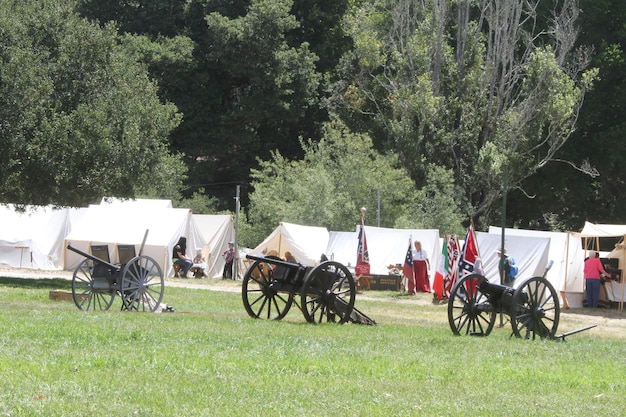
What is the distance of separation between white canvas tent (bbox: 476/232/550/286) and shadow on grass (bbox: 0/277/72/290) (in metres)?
11.6

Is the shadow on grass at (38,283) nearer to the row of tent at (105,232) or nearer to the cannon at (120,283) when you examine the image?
the row of tent at (105,232)

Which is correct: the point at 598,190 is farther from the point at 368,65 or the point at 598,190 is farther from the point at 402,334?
the point at 402,334

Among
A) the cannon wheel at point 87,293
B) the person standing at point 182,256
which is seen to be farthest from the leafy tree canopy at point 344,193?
the cannon wheel at point 87,293

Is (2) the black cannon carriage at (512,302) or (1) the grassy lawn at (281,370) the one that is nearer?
(1) the grassy lawn at (281,370)

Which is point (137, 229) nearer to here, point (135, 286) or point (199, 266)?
point (199, 266)

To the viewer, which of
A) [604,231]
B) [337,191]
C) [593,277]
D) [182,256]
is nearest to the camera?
[593,277]

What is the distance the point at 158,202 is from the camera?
124 feet

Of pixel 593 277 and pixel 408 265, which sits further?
pixel 408 265

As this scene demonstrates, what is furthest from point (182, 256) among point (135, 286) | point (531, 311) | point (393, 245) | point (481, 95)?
point (531, 311)

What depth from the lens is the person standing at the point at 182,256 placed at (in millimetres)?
35125

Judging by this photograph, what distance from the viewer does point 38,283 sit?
26109 mm

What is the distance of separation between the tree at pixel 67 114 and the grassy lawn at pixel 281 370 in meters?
11.0

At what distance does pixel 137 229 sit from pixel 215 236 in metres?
3.51

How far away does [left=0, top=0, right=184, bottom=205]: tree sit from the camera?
2503 cm
